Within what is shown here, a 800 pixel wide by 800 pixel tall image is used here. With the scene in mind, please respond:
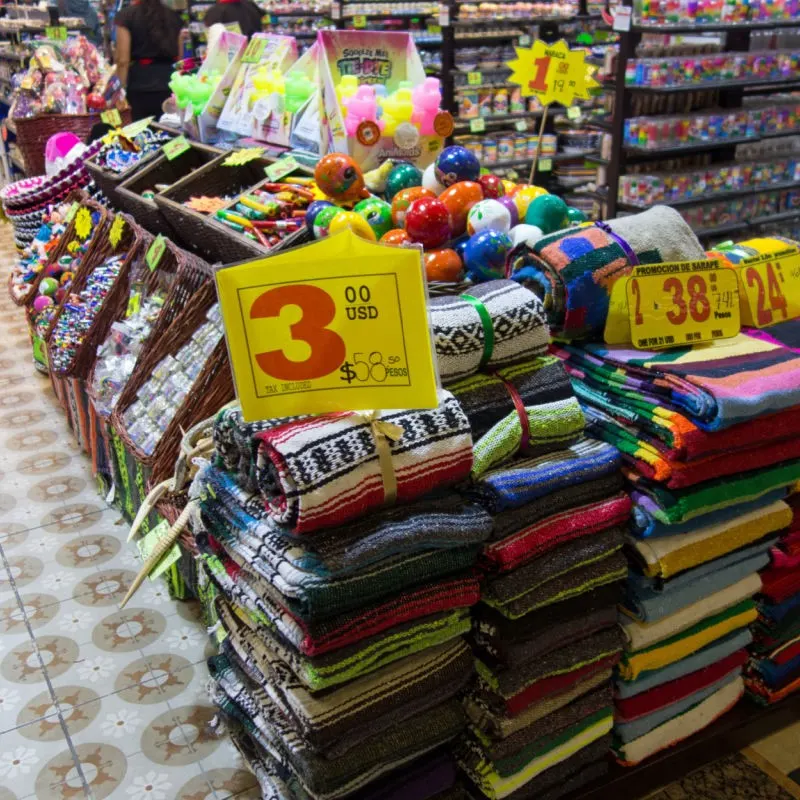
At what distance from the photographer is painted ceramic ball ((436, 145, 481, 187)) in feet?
7.61

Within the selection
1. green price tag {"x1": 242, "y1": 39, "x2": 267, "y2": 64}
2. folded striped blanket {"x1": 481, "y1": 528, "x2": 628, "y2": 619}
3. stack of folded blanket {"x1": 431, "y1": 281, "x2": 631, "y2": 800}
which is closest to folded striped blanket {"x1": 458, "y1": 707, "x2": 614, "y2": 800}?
stack of folded blanket {"x1": 431, "y1": 281, "x2": 631, "y2": 800}

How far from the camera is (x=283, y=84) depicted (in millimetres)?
3348

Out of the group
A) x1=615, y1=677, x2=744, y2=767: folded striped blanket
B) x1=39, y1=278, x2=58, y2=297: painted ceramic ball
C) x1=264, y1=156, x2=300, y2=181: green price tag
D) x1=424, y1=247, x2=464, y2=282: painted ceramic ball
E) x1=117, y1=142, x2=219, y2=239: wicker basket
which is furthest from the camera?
x1=39, y1=278, x2=58, y2=297: painted ceramic ball

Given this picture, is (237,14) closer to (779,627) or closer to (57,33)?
(57,33)

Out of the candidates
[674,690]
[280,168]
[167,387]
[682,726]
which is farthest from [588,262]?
[280,168]

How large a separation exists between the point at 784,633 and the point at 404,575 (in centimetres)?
116

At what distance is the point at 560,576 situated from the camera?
1670 mm

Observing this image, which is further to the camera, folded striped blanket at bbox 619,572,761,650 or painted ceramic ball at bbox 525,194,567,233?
painted ceramic ball at bbox 525,194,567,233

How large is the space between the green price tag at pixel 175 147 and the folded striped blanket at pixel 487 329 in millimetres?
2194

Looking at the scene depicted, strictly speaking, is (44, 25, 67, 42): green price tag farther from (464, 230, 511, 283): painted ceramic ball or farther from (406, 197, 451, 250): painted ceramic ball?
(464, 230, 511, 283): painted ceramic ball

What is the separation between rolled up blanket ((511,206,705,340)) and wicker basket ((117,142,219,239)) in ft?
5.62

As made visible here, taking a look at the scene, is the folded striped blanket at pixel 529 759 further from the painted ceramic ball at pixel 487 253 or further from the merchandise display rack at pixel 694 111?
the merchandise display rack at pixel 694 111

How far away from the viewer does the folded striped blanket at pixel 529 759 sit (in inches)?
67.6

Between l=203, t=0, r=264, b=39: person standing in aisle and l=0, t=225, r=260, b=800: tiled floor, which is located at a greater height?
l=203, t=0, r=264, b=39: person standing in aisle
